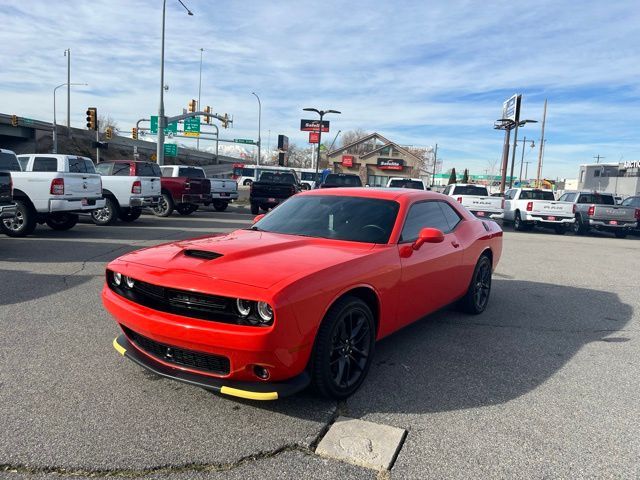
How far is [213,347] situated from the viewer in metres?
3.02

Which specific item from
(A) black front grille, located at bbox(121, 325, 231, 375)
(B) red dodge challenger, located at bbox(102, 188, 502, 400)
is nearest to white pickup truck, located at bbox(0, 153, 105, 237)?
(B) red dodge challenger, located at bbox(102, 188, 502, 400)

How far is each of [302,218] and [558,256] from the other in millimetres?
9074

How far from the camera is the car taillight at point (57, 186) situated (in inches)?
430

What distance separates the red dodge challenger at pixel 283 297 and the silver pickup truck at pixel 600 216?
16490 millimetres

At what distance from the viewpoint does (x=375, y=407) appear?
3.42 metres

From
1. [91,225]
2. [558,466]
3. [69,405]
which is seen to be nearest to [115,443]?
[69,405]

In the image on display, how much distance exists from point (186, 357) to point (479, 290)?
3.85 meters

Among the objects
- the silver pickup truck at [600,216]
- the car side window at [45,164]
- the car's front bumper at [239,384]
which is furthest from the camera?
the silver pickup truck at [600,216]

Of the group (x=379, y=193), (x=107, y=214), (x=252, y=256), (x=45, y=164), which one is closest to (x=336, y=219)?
(x=379, y=193)

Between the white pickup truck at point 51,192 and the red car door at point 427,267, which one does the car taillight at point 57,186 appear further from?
the red car door at point 427,267

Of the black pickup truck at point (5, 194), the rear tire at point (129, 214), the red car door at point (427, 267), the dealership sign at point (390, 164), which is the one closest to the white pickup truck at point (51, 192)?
the black pickup truck at point (5, 194)

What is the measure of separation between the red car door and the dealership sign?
2792 inches

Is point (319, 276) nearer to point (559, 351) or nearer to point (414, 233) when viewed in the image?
point (414, 233)

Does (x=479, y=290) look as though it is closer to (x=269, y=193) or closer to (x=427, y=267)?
(x=427, y=267)
